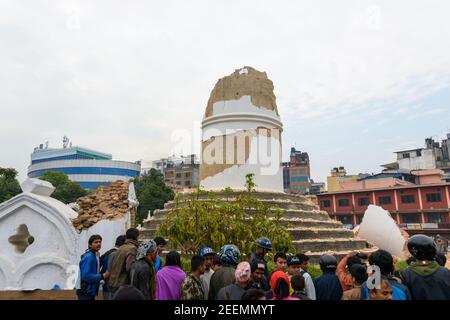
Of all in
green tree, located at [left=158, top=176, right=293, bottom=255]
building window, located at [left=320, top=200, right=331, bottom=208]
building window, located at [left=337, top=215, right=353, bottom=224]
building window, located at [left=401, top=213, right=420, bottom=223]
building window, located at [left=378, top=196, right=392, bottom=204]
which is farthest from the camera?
building window, located at [left=320, top=200, right=331, bottom=208]

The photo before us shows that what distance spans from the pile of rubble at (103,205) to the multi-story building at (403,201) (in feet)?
111

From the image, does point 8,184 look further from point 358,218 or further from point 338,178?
point 338,178

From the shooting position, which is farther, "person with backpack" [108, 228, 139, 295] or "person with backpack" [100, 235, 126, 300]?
"person with backpack" [100, 235, 126, 300]

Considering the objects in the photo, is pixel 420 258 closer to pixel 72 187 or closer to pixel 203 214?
pixel 203 214

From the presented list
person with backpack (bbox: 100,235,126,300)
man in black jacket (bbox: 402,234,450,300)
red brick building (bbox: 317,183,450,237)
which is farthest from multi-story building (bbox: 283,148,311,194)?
man in black jacket (bbox: 402,234,450,300)

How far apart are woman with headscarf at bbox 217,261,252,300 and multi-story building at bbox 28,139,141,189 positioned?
213 ft

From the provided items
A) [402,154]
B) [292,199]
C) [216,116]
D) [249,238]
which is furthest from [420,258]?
[402,154]

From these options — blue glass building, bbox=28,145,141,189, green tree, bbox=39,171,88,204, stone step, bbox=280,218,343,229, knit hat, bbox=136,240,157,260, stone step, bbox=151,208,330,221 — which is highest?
blue glass building, bbox=28,145,141,189

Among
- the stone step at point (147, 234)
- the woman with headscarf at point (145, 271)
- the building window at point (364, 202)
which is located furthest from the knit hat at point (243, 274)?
the building window at point (364, 202)

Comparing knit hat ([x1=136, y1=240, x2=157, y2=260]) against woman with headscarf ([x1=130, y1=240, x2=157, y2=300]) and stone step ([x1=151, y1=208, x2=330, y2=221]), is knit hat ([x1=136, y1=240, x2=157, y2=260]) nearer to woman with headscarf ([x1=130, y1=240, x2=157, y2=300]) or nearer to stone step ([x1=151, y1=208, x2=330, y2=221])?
woman with headscarf ([x1=130, y1=240, x2=157, y2=300])

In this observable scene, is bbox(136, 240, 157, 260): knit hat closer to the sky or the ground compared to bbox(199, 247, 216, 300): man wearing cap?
closer to the sky

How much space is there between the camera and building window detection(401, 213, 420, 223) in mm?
37634
